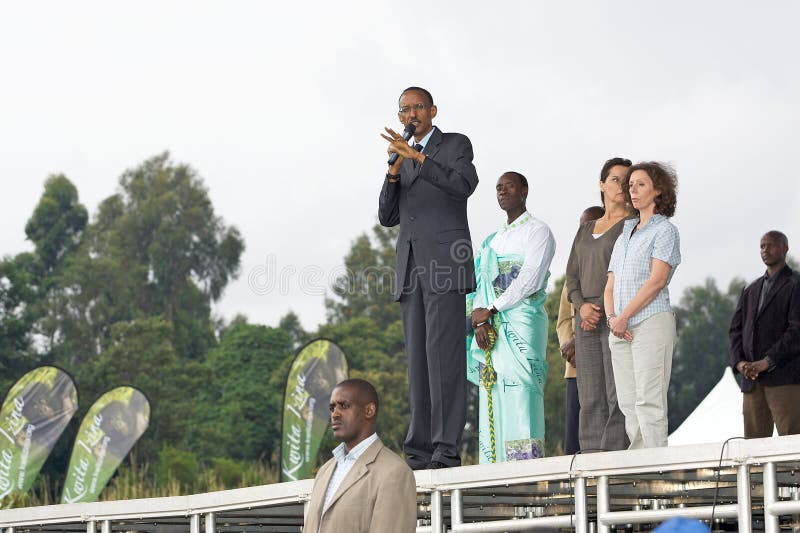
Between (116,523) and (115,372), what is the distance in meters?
30.8

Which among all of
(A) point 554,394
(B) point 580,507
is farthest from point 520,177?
(A) point 554,394

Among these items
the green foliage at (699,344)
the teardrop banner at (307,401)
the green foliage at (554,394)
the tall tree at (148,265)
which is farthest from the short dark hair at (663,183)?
the green foliage at (699,344)

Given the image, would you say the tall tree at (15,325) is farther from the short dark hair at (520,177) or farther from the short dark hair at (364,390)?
the short dark hair at (364,390)

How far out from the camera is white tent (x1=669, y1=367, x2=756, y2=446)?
1672 centimetres

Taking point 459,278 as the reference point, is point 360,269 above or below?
above

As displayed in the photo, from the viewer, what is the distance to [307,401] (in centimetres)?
2139

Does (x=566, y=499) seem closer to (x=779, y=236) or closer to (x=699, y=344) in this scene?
(x=779, y=236)

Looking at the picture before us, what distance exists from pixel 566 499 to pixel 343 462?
2.40m

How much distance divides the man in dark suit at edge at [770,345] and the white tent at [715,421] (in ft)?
29.3

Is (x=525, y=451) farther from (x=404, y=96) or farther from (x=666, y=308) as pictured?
(x=404, y=96)

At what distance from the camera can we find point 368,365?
4094 cm

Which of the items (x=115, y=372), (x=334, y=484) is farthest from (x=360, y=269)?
(x=334, y=484)

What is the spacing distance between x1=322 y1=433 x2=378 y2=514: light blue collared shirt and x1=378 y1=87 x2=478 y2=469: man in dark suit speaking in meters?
1.94

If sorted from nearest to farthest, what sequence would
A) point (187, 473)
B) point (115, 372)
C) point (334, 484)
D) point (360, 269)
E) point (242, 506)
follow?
point (334, 484), point (242, 506), point (187, 473), point (115, 372), point (360, 269)
